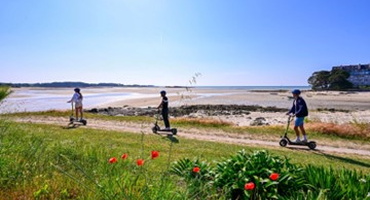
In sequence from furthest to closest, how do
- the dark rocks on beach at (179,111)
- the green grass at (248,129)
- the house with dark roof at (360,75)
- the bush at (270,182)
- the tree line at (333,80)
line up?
the house with dark roof at (360,75), the tree line at (333,80), the dark rocks on beach at (179,111), the green grass at (248,129), the bush at (270,182)

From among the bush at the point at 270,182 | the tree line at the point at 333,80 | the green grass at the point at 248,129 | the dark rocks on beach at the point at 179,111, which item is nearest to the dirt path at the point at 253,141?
the green grass at the point at 248,129

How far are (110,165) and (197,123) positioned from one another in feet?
55.1

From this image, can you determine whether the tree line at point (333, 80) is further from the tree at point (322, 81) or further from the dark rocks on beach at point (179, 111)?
the dark rocks on beach at point (179, 111)

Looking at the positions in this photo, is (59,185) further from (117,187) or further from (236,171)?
(236,171)

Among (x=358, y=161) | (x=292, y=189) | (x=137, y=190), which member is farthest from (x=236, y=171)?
(x=358, y=161)

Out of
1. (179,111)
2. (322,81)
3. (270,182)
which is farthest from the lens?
(322,81)

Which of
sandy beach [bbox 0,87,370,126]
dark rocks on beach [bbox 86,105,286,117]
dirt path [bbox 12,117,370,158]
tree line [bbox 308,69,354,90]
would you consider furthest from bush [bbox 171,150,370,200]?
tree line [bbox 308,69,354,90]

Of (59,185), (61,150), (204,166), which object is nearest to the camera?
(59,185)

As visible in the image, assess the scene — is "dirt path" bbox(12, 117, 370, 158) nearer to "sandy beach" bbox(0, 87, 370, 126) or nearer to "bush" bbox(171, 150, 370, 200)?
"sandy beach" bbox(0, 87, 370, 126)

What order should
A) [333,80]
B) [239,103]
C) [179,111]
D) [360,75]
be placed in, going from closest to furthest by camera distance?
[179,111] < [239,103] < [333,80] < [360,75]

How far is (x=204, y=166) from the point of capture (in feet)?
17.3

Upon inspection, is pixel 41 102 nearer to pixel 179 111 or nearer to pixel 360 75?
pixel 179 111

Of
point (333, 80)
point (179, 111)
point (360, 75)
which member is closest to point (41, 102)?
point (179, 111)

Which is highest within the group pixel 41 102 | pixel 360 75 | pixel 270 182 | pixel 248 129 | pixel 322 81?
pixel 360 75
